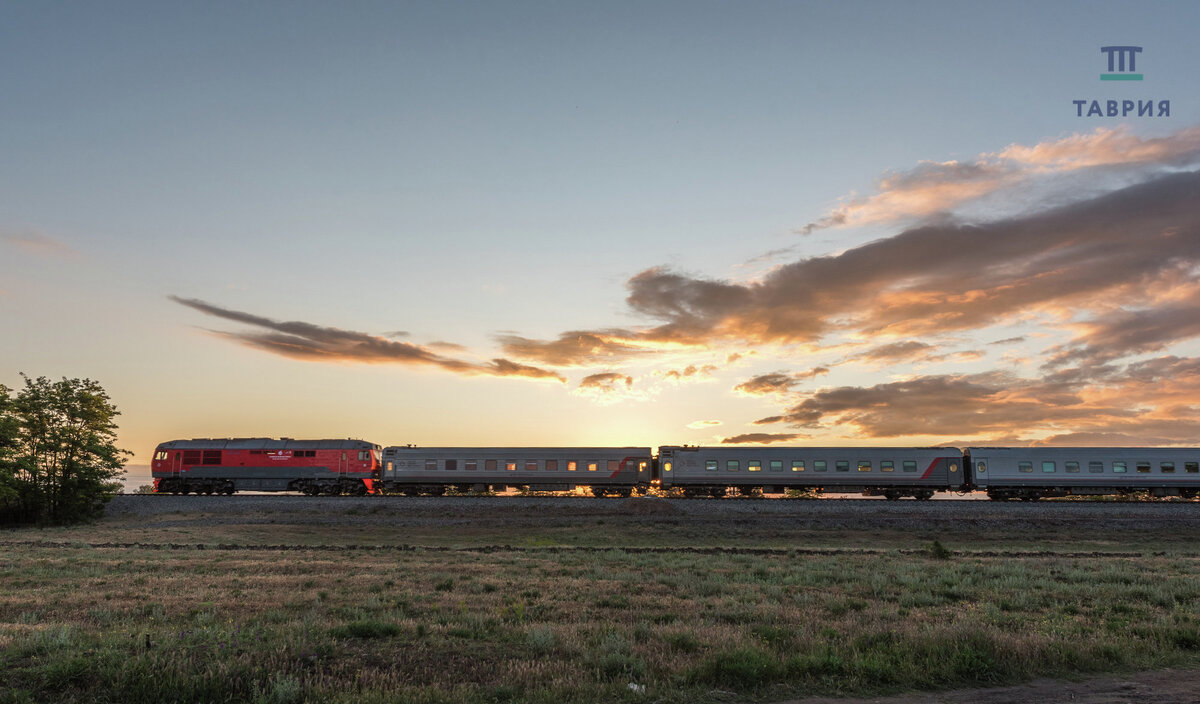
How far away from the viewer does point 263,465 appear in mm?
57906

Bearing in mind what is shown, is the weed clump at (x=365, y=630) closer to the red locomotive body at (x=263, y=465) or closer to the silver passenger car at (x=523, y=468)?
the silver passenger car at (x=523, y=468)

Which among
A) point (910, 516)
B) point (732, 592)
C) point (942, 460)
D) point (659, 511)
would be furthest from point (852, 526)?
point (732, 592)

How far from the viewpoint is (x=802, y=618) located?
1438 centimetres

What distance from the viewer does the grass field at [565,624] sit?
32.4ft

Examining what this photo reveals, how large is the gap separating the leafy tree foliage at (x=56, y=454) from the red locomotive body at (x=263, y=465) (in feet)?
23.2

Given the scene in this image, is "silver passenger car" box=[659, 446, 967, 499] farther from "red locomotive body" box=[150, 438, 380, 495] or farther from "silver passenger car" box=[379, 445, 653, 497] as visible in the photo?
"red locomotive body" box=[150, 438, 380, 495]

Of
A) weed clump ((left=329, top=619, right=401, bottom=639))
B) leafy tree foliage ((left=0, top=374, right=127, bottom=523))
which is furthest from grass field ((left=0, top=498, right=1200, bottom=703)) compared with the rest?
leafy tree foliage ((left=0, top=374, right=127, bottom=523))

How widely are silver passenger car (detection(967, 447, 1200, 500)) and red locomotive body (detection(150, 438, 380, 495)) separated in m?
49.5

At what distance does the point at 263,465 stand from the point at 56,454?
13.4 meters

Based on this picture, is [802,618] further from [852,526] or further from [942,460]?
[942,460]

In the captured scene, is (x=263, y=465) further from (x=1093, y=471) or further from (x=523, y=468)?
(x=1093, y=471)

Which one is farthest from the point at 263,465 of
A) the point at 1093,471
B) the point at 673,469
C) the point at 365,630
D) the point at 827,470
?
the point at 1093,471

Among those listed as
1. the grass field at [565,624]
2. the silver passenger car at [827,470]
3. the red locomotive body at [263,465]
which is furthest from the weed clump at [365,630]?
the red locomotive body at [263,465]

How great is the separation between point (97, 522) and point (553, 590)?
42.2 meters
